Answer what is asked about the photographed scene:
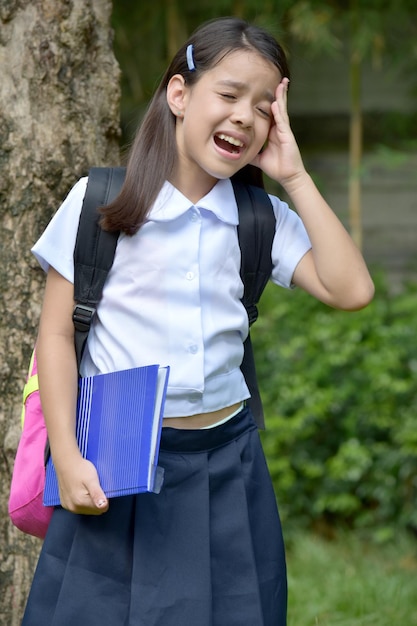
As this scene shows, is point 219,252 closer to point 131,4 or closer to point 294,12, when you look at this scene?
point 294,12

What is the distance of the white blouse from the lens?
5.70ft

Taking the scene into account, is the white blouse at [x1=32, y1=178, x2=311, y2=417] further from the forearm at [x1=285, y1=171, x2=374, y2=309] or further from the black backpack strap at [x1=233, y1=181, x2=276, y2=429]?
the forearm at [x1=285, y1=171, x2=374, y2=309]

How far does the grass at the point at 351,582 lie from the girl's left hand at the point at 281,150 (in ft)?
5.34

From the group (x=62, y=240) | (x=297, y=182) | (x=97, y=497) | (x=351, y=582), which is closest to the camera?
(x=97, y=497)

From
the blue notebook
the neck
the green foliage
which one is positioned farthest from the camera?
the green foliage

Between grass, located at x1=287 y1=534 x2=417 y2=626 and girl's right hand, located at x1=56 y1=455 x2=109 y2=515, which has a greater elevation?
girl's right hand, located at x1=56 y1=455 x2=109 y2=515

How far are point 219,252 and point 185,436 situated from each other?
35 centimetres

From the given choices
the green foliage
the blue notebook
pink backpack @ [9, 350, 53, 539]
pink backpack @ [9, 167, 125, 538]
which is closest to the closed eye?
pink backpack @ [9, 167, 125, 538]

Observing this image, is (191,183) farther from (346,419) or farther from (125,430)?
(346,419)

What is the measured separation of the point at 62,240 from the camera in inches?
68.4

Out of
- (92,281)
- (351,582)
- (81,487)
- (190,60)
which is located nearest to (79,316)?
(92,281)

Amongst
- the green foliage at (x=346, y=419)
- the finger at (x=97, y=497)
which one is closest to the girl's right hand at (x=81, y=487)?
the finger at (x=97, y=497)

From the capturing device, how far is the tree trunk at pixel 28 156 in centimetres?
214

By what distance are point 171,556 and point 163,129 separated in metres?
0.80
